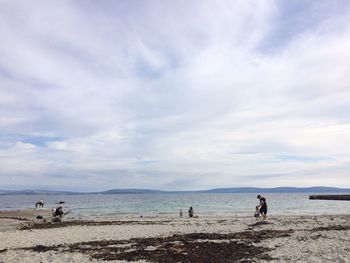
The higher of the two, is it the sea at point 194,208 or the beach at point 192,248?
the sea at point 194,208

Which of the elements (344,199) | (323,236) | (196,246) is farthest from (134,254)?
(344,199)

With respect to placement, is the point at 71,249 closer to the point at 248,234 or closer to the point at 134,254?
the point at 134,254

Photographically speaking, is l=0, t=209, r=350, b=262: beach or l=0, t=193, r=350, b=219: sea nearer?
l=0, t=209, r=350, b=262: beach

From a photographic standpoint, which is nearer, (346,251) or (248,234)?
(346,251)

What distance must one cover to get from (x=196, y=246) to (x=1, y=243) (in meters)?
9.28

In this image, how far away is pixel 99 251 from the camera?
49.2 ft

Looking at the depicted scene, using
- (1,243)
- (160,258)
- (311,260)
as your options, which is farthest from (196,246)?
(1,243)

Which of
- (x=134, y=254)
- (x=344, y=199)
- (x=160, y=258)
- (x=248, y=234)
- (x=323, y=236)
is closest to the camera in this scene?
(x=160, y=258)

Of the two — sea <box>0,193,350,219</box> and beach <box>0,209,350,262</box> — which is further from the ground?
sea <box>0,193,350,219</box>

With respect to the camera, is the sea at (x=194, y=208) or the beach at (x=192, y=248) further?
the sea at (x=194, y=208)

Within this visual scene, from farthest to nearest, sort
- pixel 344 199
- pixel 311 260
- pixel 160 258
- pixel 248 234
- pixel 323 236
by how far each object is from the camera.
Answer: pixel 344 199 < pixel 248 234 < pixel 323 236 < pixel 160 258 < pixel 311 260

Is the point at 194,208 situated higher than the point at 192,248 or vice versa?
the point at 194,208

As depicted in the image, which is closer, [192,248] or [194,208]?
[192,248]

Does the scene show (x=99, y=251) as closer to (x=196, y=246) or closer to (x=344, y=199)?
(x=196, y=246)
